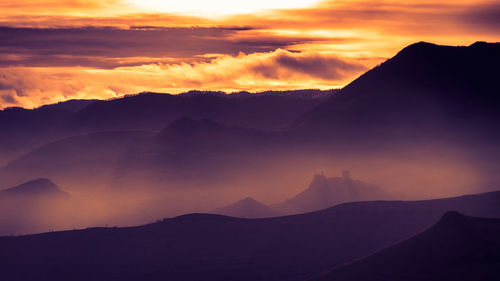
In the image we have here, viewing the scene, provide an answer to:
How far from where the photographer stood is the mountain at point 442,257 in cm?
16400

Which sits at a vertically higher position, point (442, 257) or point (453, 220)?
point (453, 220)

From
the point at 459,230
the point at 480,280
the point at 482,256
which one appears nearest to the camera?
the point at 480,280

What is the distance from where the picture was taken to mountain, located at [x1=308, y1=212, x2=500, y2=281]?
538 ft

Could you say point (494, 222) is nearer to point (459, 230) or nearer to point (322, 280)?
point (459, 230)

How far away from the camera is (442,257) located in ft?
561

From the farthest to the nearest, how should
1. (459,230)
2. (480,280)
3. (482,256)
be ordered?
(459,230)
(482,256)
(480,280)

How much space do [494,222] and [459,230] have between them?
1452 centimetres

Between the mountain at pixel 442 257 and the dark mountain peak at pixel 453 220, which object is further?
the dark mountain peak at pixel 453 220

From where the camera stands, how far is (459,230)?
178m

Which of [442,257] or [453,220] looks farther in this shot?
[453,220]

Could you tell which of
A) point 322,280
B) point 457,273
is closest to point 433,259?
point 457,273

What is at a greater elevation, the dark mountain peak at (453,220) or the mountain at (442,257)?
the dark mountain peak at (453,220)

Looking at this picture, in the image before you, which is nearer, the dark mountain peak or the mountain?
the mountain

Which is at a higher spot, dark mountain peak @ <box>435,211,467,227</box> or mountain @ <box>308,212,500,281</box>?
dark mountain peak @ <box>435,211,467,227</box>
